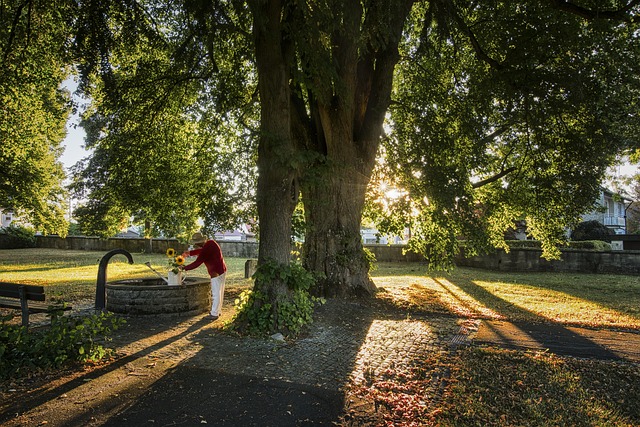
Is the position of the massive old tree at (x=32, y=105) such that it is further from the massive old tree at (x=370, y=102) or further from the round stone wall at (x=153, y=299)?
the round stone wall at (x=153, y=299)

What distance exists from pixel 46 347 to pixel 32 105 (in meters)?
12.0

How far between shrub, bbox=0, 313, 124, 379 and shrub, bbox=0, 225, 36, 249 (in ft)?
113

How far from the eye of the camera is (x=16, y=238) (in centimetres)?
3581

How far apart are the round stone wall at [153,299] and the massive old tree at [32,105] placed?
5.25 meters

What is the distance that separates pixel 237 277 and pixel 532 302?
34.5 feet

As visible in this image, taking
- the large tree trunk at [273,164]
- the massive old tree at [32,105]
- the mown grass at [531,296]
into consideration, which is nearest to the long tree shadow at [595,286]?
the mown grass at [531,296]

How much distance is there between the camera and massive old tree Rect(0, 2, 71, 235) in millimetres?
9586

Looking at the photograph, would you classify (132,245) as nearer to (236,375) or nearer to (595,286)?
(595,286)

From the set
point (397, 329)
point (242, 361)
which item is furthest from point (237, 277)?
point (242, 361)

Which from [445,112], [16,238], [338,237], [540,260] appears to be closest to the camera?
[338,237]

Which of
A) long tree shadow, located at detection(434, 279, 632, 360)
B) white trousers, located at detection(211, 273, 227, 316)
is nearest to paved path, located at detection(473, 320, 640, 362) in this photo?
long tree shadow, located at detection(434, 279, 632, 360)

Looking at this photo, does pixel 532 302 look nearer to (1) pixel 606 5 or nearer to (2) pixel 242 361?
(1) pixel 606 5

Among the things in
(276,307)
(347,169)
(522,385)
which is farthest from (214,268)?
(522,385)

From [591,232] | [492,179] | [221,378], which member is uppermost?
[492,179]
